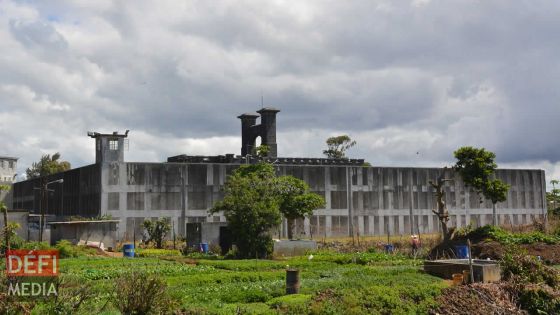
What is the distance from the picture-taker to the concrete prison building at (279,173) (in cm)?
5738

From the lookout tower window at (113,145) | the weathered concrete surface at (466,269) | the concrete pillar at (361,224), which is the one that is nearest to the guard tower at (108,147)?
the lookout tower window at (113,145)

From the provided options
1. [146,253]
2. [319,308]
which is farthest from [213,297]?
[146,253]

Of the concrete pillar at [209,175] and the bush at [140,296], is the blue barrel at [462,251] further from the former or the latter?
the concrete pillar at [209,175]

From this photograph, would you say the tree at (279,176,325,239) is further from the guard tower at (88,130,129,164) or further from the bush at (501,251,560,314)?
the bush at (501,251,560,314)

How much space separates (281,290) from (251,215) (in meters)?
17.7

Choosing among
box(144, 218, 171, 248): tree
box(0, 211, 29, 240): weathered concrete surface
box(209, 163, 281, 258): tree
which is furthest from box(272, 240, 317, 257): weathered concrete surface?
box(0, 211, 29, 240): weathered concrete surface

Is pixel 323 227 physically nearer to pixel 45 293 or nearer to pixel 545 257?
pixel 545 257

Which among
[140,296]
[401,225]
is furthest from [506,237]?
[401,225]

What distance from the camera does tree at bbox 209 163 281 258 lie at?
39.2m

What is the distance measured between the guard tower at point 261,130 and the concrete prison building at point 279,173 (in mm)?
117

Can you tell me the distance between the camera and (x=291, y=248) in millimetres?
41594

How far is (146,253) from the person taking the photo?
41.3 meters

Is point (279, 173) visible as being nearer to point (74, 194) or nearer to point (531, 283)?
point (74, 194)

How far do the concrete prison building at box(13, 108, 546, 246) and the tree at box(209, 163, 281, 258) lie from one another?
499 cm
